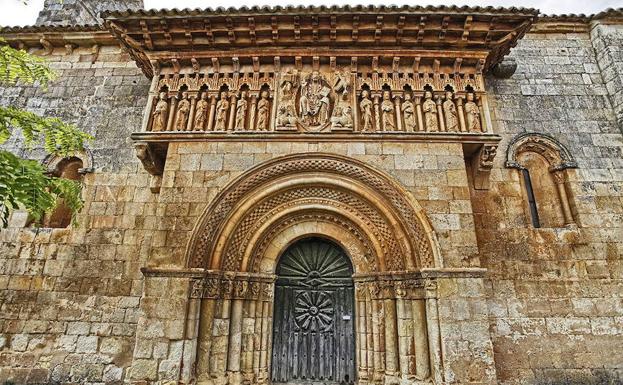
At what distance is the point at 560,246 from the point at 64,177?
912 cm

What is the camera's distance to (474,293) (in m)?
4.83

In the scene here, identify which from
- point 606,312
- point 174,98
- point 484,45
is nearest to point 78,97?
point 174,98

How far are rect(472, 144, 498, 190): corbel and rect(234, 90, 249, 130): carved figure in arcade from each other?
3.93 m

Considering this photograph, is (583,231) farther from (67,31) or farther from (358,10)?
(67,31)

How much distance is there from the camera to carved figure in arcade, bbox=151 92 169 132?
5.79 m

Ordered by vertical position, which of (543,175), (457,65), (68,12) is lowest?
(543,175)

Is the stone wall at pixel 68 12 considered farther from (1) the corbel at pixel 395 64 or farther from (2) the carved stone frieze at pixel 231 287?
(2) the carved stone frieze at pixel 231 287

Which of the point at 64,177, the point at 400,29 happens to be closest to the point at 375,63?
the point at 400,29

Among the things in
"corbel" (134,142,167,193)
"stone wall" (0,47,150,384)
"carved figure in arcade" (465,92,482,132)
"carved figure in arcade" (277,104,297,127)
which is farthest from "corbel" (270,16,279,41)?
"carved figure in arcade" (465,92,482,132)

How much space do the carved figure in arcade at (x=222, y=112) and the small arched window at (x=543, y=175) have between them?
5043 millimetres

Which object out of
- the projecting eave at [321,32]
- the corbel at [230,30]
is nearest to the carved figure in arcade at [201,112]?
the projecting eave at [321,32]

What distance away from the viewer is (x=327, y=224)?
5.75 metres

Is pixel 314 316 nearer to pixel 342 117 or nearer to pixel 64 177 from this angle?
pixel 342 117

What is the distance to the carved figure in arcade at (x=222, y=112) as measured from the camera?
5.78 meters
